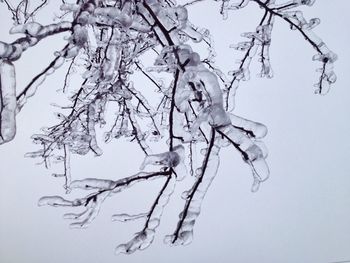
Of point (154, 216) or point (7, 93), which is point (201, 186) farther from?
point (7, 93)

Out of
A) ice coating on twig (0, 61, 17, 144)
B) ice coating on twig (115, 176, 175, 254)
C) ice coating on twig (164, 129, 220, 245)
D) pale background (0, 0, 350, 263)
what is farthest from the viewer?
pale background (0, 0, 350, 263)

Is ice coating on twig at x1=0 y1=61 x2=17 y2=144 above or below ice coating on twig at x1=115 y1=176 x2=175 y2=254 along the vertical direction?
above

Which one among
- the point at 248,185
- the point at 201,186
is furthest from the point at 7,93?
the point at 248,185

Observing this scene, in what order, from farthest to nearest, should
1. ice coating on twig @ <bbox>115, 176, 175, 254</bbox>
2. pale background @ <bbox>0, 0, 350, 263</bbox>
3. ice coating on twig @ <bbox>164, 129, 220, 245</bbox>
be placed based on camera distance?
pale background @ <bbox>0, 0, 350, 263</bbox> → ice coating on twig @ <bbox>115, 176, 175, 254</bbox> → ice coating on twig @ <bbox>164, 129, 220, 245</bbox>

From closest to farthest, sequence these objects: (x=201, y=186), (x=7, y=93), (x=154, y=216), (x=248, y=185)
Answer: (x=7, y=93)
(x=201, y=186)
(x=154, y=216)
(x=248, y=185)

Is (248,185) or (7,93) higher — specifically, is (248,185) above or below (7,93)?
below

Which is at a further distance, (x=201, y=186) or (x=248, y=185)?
(x=248, y=185)

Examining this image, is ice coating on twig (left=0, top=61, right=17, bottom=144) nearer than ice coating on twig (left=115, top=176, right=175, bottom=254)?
Yes

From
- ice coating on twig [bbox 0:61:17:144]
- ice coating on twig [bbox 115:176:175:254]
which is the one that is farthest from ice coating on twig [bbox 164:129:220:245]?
ice coating on twig [bbox 0:61:17:144]

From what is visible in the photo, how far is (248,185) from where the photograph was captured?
1650 millimetres

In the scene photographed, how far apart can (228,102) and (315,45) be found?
15.2 inches

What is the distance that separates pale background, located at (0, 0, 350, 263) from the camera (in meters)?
1.57

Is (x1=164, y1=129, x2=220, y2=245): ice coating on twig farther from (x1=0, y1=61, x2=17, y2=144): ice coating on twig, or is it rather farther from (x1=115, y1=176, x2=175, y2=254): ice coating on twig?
(x1=0, y1=61, x2=17, y2=144): ice coating on twig

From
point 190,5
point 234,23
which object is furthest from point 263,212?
point 190,5
